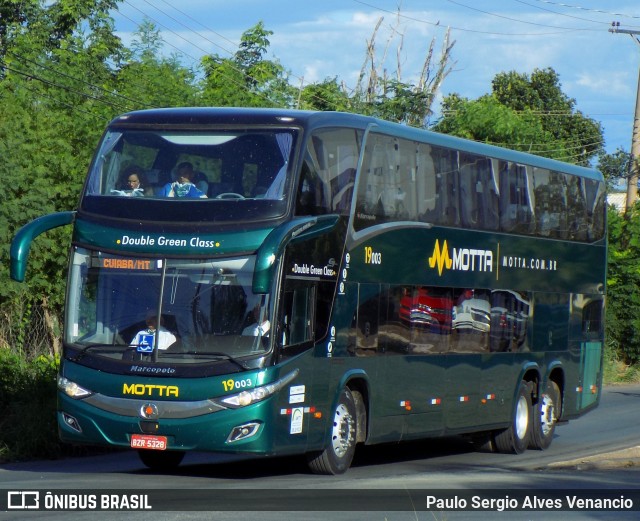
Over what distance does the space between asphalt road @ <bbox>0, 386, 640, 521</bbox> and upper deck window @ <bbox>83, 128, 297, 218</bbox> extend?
119 inches

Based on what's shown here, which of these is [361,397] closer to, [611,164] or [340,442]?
[340,442]

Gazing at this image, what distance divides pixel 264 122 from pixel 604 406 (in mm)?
17206

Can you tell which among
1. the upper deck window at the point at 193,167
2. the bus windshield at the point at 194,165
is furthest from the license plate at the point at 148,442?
the bus windshield at the point at 194,165

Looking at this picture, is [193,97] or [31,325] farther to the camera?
[193,97]

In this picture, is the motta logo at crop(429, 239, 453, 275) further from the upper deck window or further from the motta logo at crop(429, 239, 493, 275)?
the upper deck window

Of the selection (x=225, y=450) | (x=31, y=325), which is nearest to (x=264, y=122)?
(x=225, y=450)

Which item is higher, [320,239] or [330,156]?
[330,156]

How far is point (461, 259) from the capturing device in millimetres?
17312

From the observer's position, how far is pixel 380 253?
50.2 ft

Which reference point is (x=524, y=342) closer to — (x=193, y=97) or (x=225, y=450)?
(x=225, y=450)

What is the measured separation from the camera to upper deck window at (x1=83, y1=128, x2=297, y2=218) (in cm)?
1341

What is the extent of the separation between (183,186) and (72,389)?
2496 millimetres

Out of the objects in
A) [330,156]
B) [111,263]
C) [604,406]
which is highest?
[330,156]

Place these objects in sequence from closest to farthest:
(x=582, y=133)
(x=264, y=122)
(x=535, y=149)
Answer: (x=264, y=122) < (x=535, y=149) < (x=582, y=133)
